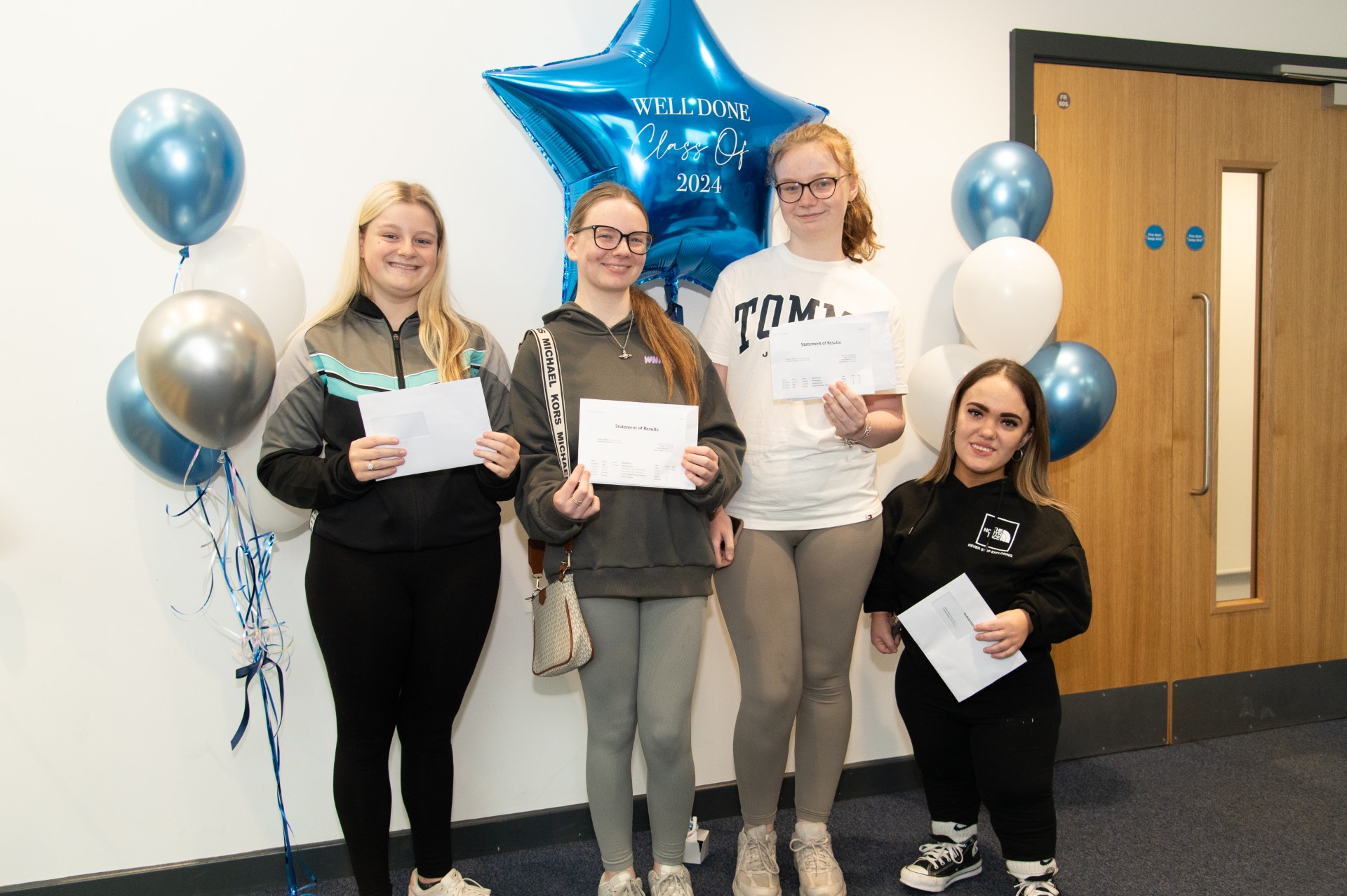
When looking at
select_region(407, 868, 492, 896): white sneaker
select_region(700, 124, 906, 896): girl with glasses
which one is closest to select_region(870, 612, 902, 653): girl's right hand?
select_region(700, 124, 906, 896): girl with glasses

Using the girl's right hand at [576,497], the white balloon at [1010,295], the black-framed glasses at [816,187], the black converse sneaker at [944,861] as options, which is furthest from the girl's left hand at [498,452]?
the black converse sneaker at [944,861]

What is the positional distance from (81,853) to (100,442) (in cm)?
104

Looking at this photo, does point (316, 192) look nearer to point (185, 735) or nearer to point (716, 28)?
point (716, 28)

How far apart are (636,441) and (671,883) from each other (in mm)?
974

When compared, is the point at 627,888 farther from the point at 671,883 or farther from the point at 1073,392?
the point at 1073,392

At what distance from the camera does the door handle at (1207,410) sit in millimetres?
2760

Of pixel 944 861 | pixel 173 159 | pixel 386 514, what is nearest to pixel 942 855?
pixel 944 861

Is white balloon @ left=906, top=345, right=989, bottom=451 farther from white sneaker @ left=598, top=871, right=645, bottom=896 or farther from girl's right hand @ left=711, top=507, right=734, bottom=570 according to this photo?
white sneaker @ left=598, top=871, right=645, bottom=896

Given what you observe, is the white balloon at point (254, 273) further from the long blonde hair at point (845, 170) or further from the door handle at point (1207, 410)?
the door handle at point (1207, 410)

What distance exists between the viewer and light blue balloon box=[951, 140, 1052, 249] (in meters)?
2.19

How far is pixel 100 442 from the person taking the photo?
6.54 ft

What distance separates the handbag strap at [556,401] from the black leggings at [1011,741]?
943 millimetres

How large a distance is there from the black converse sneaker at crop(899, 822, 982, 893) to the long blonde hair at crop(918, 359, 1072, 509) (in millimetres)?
840

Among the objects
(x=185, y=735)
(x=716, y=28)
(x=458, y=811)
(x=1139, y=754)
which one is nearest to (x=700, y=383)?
(x=716, y=28)
